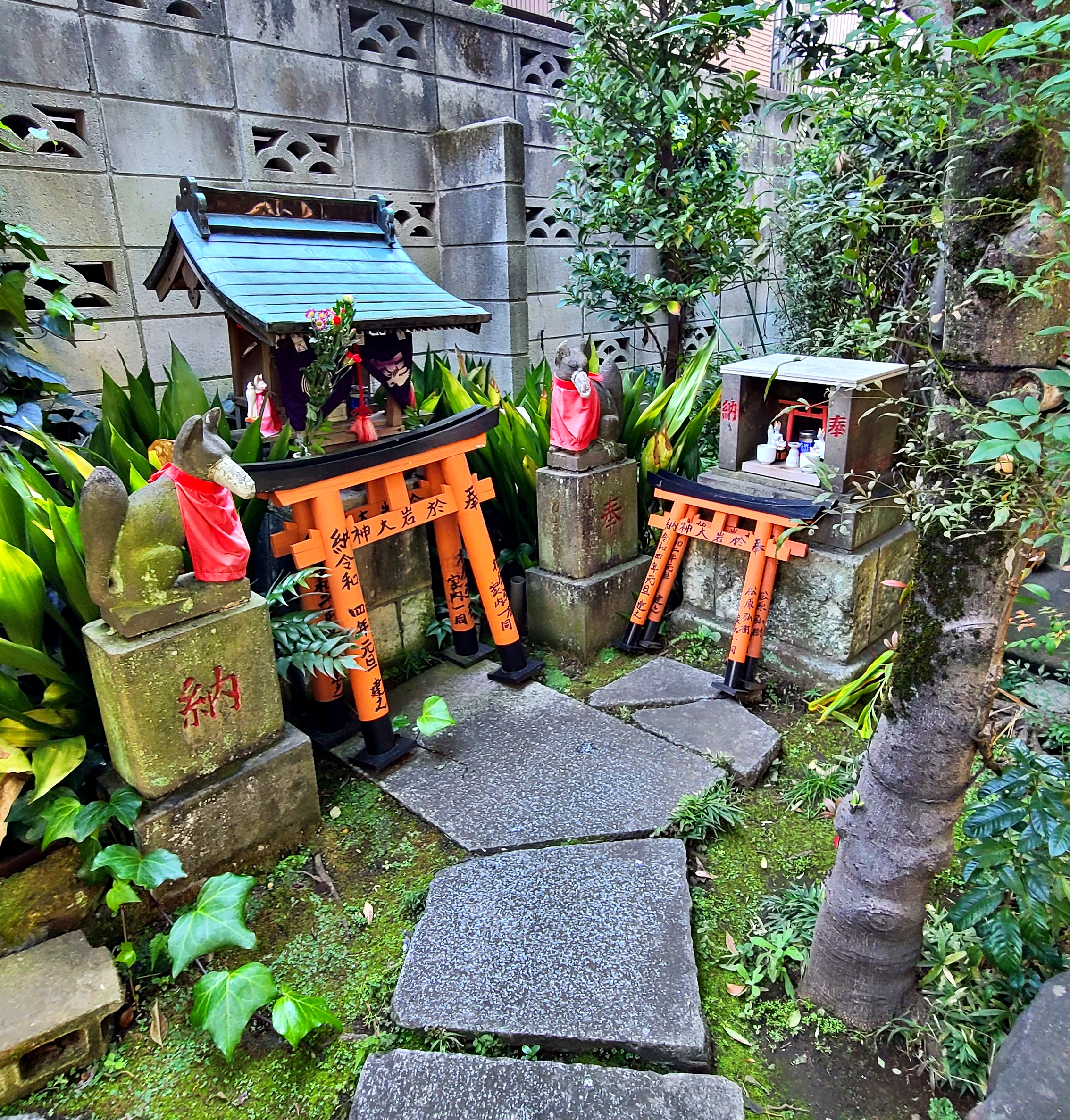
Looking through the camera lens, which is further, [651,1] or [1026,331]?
[651,1]

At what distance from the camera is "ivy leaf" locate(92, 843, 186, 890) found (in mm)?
2242

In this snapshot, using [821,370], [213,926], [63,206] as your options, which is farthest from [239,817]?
[63,206]

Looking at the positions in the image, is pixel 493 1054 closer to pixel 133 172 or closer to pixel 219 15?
pixel 133 172

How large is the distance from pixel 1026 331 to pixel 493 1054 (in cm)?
218

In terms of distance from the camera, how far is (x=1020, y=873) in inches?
71.5

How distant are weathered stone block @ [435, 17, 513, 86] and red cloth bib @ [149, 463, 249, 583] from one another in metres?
4.62

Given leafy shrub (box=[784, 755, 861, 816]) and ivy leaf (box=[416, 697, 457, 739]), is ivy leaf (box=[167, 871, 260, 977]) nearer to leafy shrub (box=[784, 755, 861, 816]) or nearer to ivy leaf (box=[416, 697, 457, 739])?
ivy leaf (box=[416, 697, 457, 739])

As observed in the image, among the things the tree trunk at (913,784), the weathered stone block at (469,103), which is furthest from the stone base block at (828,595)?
the weathered stone block at (469,103)

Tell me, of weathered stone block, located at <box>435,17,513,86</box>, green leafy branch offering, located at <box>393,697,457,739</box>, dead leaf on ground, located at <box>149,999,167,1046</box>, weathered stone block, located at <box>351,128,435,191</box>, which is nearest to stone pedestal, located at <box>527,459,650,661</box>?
green leafy branch offering, located at <box>393,697,457,739</box>

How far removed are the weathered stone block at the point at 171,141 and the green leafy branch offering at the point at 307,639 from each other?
2.92 metres

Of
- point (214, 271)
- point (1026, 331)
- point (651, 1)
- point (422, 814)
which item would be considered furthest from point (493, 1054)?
point (651, 1)

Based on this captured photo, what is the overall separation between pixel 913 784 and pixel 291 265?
3.01m

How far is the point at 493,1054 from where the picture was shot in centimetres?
203

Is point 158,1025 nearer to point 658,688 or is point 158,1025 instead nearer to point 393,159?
point 658,688
